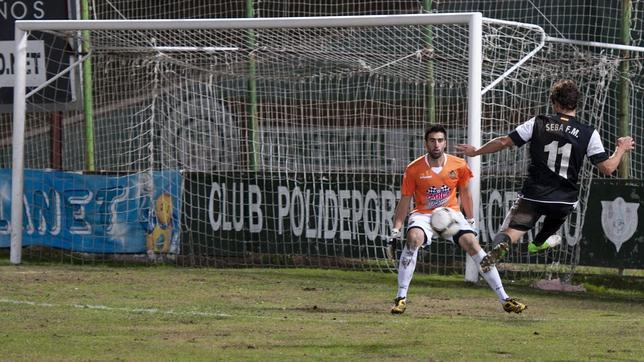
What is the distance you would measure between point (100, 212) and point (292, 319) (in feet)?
25.8

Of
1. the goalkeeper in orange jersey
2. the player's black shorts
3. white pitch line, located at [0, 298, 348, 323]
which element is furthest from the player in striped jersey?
white pitch line, located at [0, 298, 348, 323]

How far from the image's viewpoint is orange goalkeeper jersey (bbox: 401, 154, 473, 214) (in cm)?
1293

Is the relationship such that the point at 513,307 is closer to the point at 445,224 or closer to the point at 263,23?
the point at 445,224

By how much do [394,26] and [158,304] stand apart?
5.38m

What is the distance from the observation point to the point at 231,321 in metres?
11.9

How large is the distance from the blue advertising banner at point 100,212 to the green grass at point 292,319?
159 centimetres

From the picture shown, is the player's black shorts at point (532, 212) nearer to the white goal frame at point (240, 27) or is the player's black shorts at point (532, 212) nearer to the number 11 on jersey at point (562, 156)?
the number 11 on jersey at point (562, 156)

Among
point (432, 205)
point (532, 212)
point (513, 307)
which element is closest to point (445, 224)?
point (432, 205)

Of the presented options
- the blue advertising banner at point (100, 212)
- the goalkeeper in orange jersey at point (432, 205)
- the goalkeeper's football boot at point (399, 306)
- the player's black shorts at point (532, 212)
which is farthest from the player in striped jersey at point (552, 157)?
the blue advertising banner at point (100, 212)

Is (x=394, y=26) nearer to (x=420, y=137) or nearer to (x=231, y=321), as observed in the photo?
(x=420, y=137)

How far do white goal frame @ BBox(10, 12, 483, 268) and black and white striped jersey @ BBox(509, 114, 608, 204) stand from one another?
10.4 feet

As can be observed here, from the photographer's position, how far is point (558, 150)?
12.2 m

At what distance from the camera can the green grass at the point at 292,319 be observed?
390 inches

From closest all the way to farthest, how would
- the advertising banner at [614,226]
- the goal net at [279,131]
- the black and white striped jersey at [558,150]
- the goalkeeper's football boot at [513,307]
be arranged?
the black and white striped jersey at [558,150] < the goalkeeper's football boot at [513,307] < the advertising banner at [614,226] < the goal net at [279,131]
